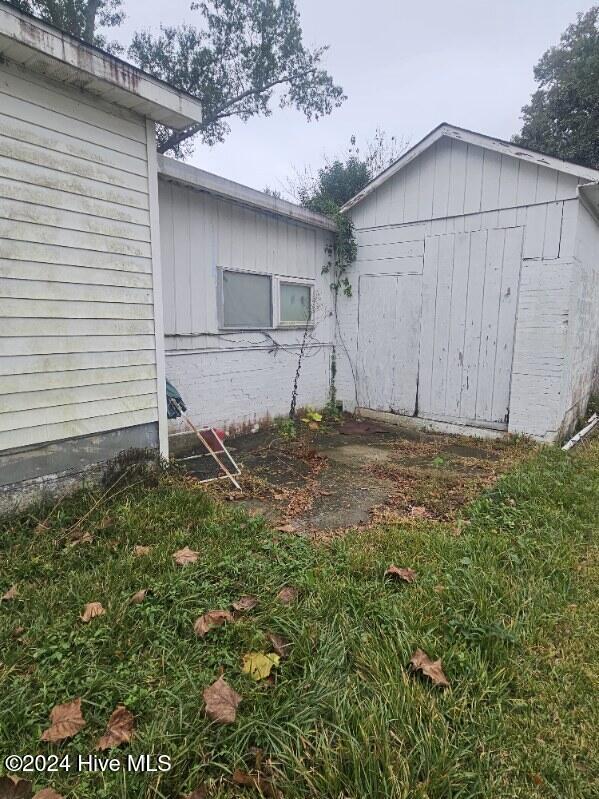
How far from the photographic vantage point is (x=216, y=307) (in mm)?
5281

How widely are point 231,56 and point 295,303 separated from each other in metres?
10.1

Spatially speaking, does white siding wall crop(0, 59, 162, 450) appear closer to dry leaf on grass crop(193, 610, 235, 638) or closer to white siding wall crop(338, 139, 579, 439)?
dry leaf on grass crop(193, 610, 235, 638)

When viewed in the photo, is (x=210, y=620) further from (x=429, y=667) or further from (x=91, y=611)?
(x=429, y=667)

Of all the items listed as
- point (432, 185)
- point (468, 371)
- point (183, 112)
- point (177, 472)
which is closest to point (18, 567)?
point (177, 472)

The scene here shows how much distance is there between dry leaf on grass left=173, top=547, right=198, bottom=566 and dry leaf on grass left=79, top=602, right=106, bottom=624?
50cm

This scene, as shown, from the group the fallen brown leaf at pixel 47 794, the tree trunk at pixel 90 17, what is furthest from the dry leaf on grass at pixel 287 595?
the tree trunk at pixel 90 17

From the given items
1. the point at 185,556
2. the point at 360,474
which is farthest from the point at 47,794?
the point at 360,474

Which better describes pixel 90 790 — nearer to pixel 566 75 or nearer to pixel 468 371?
pixel 468 371

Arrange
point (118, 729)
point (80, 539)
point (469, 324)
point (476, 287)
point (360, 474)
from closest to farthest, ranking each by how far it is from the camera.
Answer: point (118, 729)
point (80, 539)
point (360, 474)
point (476, 287)
point (469, 324)

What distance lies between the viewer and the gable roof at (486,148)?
4938 mm

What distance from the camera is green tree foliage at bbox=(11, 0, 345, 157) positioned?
11648 millimetres

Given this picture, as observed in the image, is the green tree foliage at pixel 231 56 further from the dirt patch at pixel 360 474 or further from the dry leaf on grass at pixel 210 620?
the dry leaf on grass at pixel 210 620

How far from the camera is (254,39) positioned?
12.0 metres

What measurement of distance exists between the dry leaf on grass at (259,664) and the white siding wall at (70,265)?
230 cm
